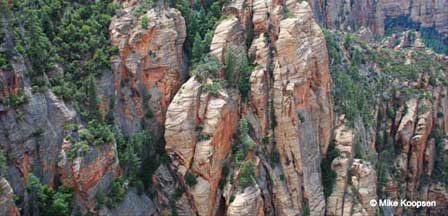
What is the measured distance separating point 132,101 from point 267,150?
629 inches

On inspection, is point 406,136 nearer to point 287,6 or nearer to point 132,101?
point 287,6

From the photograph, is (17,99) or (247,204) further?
(247,204)

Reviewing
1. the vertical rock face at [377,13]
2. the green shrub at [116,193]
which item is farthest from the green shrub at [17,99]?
the vertical rock face at [377,13]

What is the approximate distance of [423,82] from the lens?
11306 centimetres

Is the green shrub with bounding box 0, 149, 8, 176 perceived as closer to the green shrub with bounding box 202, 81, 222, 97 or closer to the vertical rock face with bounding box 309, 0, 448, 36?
the green shrub with bounding box 202, 81, 222, 97

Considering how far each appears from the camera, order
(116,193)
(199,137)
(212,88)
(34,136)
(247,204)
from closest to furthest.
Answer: (34,136) < (116,193) < (247,204) < (199,137) < (212,88)

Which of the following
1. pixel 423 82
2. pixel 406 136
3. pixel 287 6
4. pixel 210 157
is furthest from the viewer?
pixel 423 82

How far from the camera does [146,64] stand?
7175 centimetres

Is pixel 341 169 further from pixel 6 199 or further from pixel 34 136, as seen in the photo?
pixel 6 199

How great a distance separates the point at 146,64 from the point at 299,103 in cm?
1788

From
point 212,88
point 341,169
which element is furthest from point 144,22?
point 341,169

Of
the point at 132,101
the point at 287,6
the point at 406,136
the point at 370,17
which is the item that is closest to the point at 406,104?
the point at 406,136

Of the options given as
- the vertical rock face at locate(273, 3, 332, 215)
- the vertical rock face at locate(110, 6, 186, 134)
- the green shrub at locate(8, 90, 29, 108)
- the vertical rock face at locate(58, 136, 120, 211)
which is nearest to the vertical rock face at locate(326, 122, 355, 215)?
the vertical rock face at locate(273, 3, 332, 215)

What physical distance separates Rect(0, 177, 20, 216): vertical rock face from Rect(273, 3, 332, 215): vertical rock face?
3241cm
